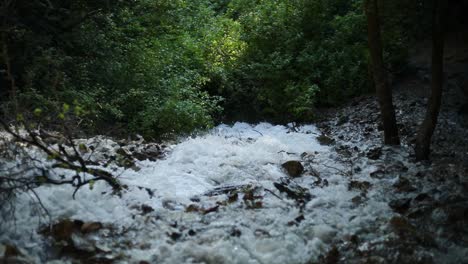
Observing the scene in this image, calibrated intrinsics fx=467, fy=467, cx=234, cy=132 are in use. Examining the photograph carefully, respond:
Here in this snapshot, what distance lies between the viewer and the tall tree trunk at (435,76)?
562 centimetres

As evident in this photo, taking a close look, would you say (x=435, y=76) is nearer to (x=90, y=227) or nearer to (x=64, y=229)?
(x=90, y=227)

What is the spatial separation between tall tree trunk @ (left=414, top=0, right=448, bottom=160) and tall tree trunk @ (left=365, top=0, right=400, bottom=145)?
690 mm

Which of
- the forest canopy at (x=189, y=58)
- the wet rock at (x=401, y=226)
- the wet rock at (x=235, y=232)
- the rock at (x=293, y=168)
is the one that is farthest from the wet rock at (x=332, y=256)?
the forest canopy at (x=189, y=58)

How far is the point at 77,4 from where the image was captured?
28.1 ft

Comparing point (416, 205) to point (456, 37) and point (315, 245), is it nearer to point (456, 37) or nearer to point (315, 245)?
point (315, 245)

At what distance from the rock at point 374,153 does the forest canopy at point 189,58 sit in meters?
2.73

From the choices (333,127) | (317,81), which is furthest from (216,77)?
(333,127)

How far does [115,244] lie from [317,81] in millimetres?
7351

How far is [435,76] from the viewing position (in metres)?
5.89

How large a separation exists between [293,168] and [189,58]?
5.75 meters

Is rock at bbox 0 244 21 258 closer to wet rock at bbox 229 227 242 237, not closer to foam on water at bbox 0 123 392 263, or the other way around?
foam on water at bbox 0 123 392 263

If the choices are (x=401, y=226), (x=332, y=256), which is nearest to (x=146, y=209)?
(x=332, y=256)

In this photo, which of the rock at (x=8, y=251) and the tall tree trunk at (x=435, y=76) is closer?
the rock at (x=8, y=251)

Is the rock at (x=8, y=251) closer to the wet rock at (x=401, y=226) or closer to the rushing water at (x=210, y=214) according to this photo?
the rushing water at (x=210, y=214)
